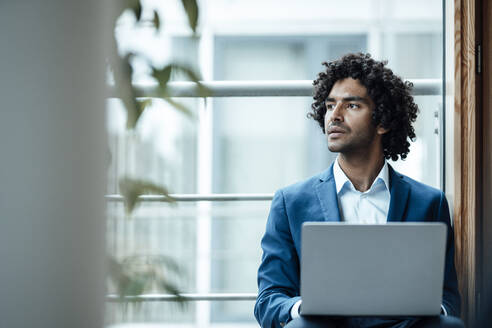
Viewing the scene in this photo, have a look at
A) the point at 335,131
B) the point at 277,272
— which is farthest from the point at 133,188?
the point at 335,131

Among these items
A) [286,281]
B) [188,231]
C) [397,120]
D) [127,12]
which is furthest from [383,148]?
[188,231]

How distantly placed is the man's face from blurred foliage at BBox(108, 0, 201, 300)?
784 millimetres

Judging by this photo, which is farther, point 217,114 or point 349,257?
point 217,114

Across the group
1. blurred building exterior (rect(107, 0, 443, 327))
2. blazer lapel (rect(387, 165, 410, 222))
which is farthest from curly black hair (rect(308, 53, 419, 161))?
blurred building exterior (rect(107, 0, 443, 327))

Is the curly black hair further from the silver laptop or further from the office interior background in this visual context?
the silver laptop

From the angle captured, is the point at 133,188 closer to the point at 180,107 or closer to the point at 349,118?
the point at 180,107

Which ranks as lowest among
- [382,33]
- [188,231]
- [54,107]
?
[188,231]

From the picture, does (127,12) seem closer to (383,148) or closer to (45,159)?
(45,159)

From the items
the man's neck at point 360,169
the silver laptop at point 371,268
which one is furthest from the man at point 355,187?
the silver laptop at point 371,268

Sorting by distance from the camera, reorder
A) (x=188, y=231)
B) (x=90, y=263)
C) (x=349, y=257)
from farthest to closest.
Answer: (x=188, y=231)
(x=349, y=257)
(x=90, y=263)

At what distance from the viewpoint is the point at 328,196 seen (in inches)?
49.1

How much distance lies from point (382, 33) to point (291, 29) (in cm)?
57

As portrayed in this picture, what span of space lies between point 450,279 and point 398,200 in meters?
0.18

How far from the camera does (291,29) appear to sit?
12.7 feet
